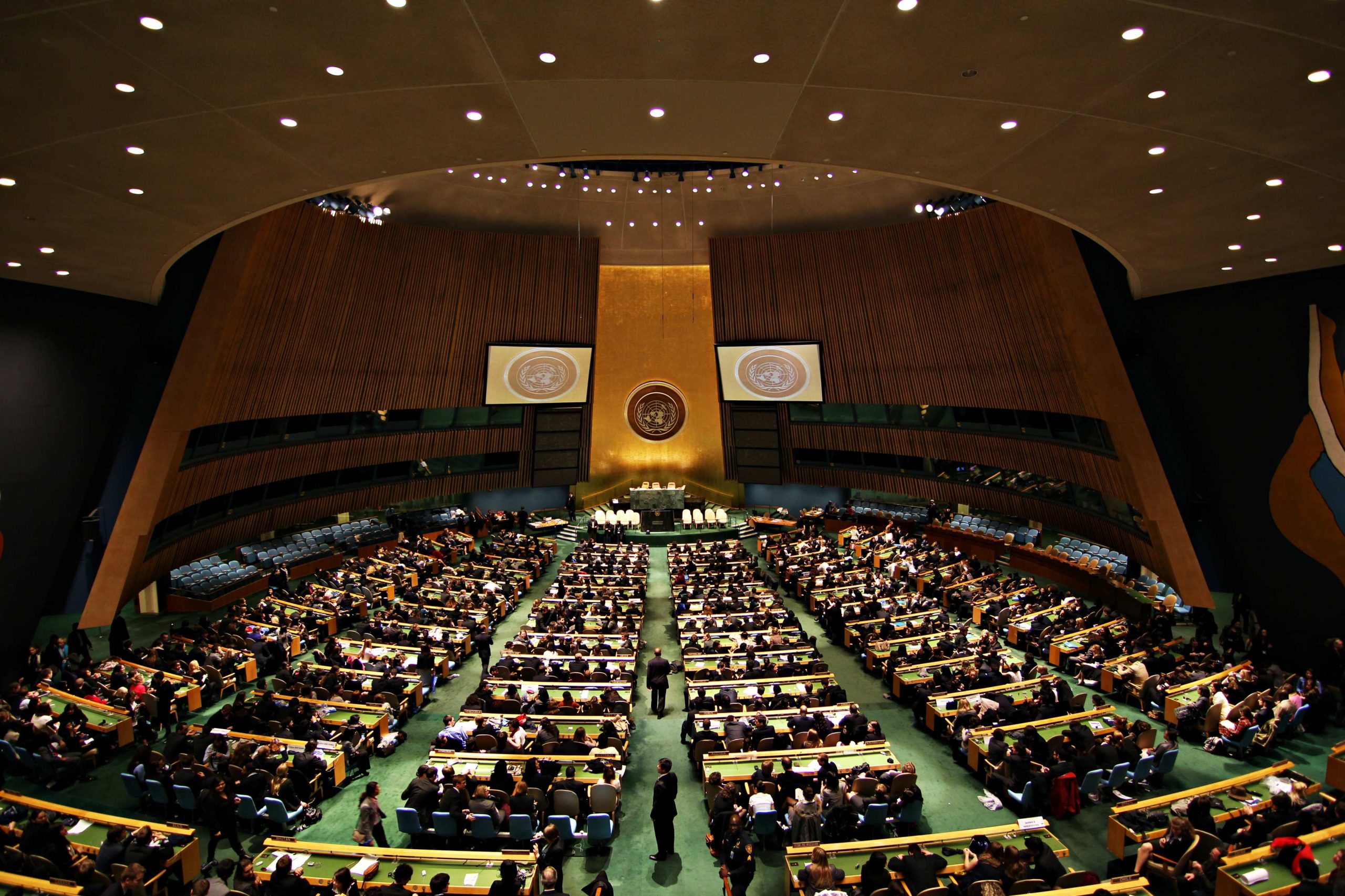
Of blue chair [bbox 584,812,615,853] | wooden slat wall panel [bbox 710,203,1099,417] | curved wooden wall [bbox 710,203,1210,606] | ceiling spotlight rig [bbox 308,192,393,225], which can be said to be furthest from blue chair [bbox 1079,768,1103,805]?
ceiling spotlight rig [bbox 308,192,393,225]

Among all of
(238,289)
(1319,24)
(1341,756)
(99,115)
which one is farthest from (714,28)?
(238,289)

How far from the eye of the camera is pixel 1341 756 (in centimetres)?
813

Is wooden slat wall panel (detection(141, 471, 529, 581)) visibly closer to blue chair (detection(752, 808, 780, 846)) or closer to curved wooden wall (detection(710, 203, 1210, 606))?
curved wooden wall (detection(710, 203, 1210, 606))

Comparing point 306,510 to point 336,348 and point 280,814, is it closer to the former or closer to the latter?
point 336,348

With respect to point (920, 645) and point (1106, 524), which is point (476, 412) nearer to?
point (920, 645)

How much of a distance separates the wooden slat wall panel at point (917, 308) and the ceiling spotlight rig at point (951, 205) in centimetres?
69

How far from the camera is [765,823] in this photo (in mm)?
7207

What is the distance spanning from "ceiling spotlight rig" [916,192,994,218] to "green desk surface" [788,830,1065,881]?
14637 mm

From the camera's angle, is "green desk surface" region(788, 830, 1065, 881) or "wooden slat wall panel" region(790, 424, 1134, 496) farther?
"wooden slat wall panel" region(790, 424, 1134, 496)

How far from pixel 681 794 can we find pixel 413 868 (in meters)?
3.39

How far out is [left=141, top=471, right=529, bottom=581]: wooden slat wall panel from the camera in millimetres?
14656

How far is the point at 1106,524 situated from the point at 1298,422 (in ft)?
15.7

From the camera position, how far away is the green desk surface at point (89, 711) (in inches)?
377

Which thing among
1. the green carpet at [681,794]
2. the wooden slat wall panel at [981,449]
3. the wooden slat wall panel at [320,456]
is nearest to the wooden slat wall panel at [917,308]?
the wooden slat wall panel at [981,449]
